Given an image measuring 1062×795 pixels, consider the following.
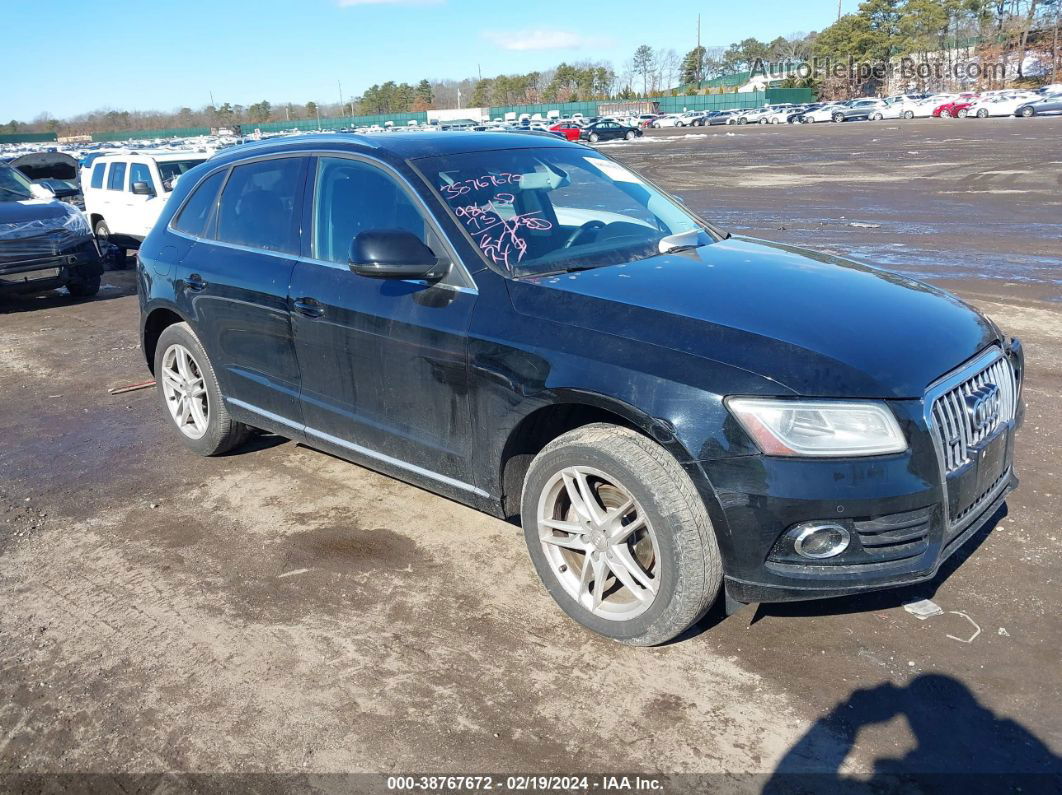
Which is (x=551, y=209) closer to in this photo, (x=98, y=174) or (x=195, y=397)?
(x=195, y=397)

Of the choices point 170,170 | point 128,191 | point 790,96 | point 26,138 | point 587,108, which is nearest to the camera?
point 170,170

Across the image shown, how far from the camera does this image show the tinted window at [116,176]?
45.2 feet

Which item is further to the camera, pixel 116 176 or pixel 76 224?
pixel 116 176

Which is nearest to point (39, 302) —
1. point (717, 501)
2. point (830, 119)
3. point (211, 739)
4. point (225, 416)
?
point (225, 416)

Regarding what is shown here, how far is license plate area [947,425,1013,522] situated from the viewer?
2.99m

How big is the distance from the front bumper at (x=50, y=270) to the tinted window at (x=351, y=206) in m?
7.42

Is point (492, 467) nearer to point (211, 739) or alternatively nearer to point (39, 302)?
point (211, 739)

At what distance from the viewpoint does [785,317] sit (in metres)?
3.15

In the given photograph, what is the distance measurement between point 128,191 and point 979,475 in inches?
533

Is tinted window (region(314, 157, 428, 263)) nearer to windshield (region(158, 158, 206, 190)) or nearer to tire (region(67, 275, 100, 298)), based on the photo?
tire (region(67, 275, 100, 298))

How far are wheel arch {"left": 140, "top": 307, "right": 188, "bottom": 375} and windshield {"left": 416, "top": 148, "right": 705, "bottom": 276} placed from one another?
2.21m

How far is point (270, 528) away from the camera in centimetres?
441

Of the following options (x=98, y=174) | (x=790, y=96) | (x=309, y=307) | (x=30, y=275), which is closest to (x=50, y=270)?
(x=30, y=275)

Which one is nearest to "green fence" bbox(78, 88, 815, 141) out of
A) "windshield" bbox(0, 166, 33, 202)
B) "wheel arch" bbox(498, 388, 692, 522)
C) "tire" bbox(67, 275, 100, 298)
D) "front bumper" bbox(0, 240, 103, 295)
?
"windshield" bbox(0, 166, 33, 202)
